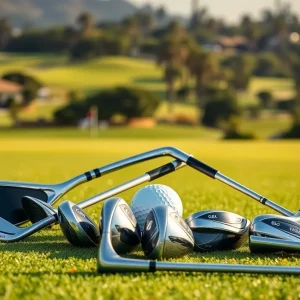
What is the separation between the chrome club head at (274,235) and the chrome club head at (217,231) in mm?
175

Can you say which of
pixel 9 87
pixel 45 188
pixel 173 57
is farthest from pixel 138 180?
→ pixel 9 87

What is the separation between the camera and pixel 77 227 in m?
5.37

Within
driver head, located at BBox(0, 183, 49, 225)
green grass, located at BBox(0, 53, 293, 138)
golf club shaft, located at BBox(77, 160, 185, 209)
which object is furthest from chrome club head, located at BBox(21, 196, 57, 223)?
green grass, located at BBox(0, 53, 293, 138)

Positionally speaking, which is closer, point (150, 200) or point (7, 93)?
point (150, 200)

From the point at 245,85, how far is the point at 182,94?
57.5 feet

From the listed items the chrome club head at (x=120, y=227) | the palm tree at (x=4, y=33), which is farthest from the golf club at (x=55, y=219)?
the palm tree at (x=4, y=33)

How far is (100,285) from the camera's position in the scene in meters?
4.07

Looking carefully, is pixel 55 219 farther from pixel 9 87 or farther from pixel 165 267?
pixel 9 87

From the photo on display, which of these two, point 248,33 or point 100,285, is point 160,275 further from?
point 248,33

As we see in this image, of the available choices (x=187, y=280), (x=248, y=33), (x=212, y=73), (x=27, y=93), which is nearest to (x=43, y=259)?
(x=187, y=280)

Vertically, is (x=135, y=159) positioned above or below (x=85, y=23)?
above

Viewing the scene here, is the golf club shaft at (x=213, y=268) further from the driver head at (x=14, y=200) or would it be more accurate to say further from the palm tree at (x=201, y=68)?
the palm tree at (x=201, y=68)

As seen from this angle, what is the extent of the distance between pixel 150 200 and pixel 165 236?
126cm

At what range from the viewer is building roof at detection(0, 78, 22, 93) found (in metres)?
113
